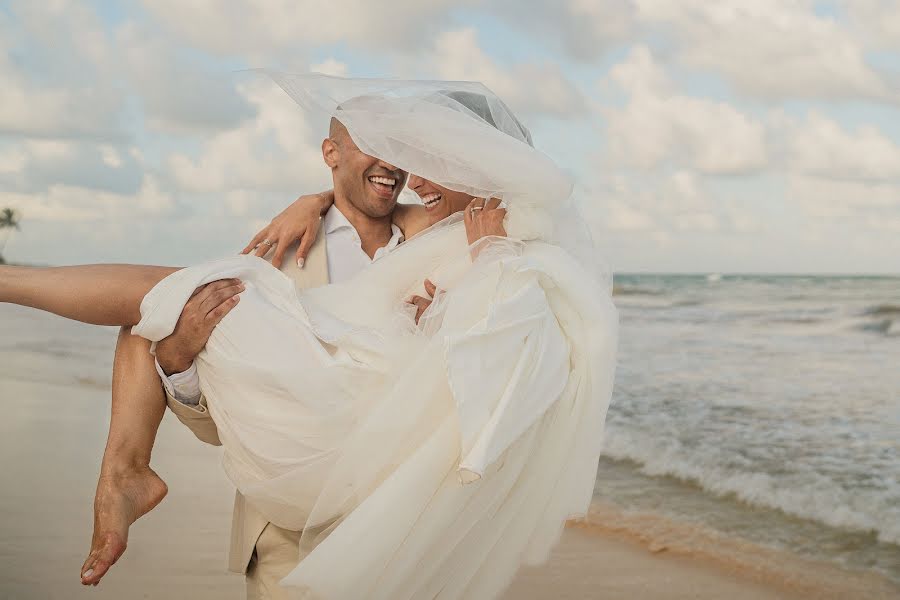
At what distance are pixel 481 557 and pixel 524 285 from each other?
75 cm

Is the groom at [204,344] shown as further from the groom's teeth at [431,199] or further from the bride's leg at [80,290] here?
the groom's teeth at [431,199]

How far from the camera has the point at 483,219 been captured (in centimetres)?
295

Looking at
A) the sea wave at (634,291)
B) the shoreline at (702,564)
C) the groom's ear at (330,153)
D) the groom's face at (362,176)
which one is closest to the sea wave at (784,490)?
the shoreline at (702,564)

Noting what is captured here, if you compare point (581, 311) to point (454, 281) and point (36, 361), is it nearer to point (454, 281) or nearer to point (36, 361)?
point (454, 281)

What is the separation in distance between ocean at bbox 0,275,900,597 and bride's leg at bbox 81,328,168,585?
2.07 meters

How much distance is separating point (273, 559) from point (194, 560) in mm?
1672

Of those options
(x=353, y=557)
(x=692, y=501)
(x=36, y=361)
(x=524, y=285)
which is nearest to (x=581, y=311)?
(x=524, y=285)

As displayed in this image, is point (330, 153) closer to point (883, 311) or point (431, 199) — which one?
point (431, 199)

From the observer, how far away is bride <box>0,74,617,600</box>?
2.53m

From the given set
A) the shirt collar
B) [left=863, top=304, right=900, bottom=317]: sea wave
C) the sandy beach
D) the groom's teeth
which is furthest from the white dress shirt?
[left=863, top=304, right=900, bottom=317]: sea wave

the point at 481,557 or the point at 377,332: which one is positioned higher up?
the point at 377,332

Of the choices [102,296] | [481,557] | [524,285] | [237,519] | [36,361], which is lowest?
[36,361]

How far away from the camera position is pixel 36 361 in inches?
398

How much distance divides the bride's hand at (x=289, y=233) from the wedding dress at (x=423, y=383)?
617mm
